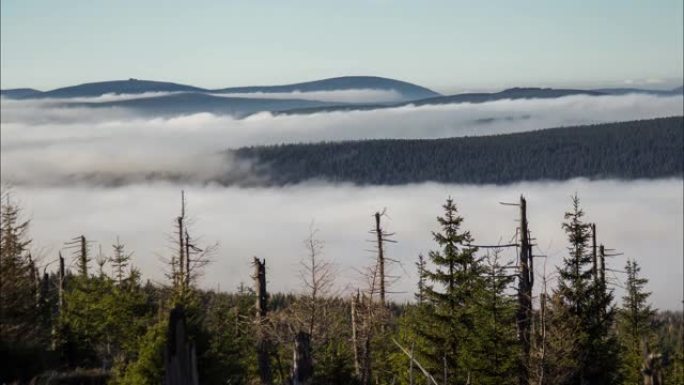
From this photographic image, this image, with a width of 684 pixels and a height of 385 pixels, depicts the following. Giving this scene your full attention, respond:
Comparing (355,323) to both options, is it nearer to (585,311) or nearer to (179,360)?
(585,311)

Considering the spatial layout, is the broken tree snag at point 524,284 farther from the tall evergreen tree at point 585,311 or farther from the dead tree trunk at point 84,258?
the dead tree trunk at point 84,258

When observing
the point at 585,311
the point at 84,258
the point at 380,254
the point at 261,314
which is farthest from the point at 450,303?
the point at 84,258

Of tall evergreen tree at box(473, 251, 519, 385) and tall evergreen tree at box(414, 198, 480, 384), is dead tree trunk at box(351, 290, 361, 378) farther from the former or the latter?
tall evergreen tree at box(473, 251, 519, 385)

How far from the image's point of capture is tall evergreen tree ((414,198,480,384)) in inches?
1142

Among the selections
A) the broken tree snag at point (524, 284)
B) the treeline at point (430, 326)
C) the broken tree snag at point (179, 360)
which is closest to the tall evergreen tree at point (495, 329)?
the treeline at point (430, 326)

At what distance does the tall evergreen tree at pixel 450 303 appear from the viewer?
29.0 metres

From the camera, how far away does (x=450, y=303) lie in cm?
2942

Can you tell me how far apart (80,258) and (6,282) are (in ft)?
97.4

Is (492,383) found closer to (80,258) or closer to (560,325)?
(560,325)

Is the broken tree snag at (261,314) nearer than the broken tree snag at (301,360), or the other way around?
the broken tree snag at (301,360)

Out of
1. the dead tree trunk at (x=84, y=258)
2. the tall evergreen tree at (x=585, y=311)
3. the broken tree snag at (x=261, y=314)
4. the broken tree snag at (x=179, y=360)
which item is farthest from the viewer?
the dead tree trunk at (x=84, y=258)

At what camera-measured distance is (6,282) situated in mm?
25797

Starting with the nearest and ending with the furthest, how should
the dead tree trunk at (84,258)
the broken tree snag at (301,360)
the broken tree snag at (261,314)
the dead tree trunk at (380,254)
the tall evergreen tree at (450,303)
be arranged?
1. the broken tree snag at (301,360)
2. the tall evergreen tree at (450,303)
3. the broken tree snag at (261,314)
4. the dead tree trunk at (380,254)
5. the dead tree trunk at (84,258)

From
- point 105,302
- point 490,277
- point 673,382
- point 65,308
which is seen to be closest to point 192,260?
point 105,302
